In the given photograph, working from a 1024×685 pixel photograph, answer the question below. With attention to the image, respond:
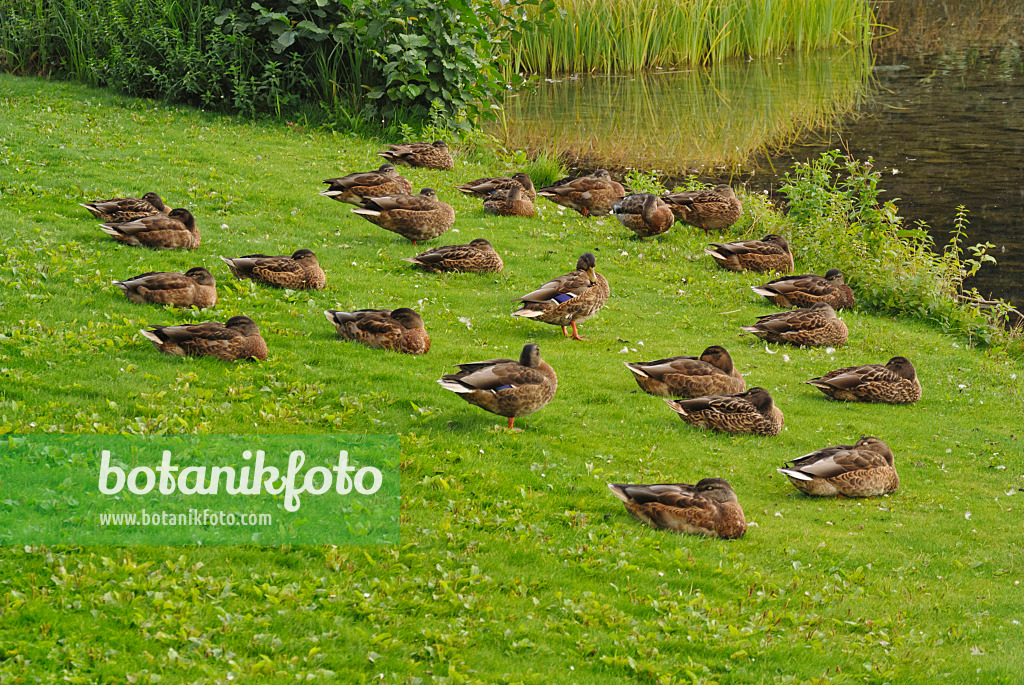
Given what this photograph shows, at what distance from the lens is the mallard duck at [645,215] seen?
23.3 metres

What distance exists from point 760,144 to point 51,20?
29306 mm

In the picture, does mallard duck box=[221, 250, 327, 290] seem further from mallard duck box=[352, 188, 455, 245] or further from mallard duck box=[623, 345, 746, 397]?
mallard duck box=[623, 345, 746, 397]

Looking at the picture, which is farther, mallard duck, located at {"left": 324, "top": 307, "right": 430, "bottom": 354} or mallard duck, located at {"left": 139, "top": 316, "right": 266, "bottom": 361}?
mallard duck, located at {"left": 324, "top": 307, "right": 430, "bottom": 354}

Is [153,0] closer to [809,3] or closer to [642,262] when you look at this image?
[642,262]

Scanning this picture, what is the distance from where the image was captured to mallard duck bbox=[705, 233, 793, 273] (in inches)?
865

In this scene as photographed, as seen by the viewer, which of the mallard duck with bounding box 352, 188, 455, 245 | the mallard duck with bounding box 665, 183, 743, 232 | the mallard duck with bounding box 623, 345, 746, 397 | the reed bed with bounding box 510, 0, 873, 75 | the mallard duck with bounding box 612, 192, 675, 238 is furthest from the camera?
the reed bed with bounding box 510, 0, 873, 75

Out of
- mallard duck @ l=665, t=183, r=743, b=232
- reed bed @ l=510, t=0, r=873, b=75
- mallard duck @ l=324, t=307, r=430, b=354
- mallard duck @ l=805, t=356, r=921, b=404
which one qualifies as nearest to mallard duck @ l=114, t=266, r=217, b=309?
mallard duck @ l=324, t=307, r=430, b=354

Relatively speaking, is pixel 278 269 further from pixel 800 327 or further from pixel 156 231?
pixel 800 327

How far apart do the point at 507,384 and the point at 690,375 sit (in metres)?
3.76

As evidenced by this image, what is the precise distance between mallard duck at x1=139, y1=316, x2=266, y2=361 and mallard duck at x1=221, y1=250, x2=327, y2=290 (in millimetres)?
3398

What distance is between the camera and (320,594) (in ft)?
26.0

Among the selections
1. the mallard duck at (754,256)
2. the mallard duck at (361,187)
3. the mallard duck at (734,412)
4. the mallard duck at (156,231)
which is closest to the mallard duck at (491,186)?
the mallard duck at (361,187)

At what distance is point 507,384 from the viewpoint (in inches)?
466

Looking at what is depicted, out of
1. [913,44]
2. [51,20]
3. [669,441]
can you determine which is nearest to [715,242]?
[669,441]
